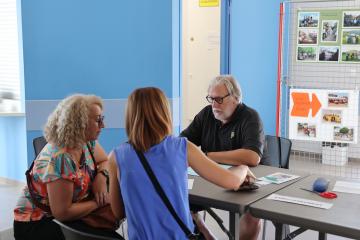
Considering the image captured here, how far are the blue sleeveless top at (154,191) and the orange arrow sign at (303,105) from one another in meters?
2.67

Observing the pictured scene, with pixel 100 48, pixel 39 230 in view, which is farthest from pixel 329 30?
pixel 39 230

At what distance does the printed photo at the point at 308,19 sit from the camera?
4051mm

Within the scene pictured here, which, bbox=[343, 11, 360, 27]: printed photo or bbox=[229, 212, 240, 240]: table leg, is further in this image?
bbox=[343, 11, 360, 27]: printed photo

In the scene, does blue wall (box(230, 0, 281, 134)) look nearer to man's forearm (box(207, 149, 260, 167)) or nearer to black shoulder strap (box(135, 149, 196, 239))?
man's forearm (box(207, 149, 260, 167))

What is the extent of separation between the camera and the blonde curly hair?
2027 millimetres

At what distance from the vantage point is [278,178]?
239 centimetres

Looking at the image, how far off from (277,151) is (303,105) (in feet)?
3.98

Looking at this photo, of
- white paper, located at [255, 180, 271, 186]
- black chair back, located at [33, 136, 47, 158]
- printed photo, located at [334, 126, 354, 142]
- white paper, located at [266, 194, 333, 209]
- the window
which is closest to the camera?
white paper, located at [266, 194, 333, 209]

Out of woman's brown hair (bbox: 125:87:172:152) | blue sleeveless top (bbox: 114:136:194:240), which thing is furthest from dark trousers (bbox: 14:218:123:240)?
woman's brown hair (bbox: 125:87:172:152)

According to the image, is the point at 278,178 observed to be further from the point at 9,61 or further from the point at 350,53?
the point at 9,61

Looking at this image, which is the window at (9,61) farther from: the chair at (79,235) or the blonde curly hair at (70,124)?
the chair at (79,235)

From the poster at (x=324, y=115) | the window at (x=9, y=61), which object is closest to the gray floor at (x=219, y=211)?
the poster at (x=324, y=115)

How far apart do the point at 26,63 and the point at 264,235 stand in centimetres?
254

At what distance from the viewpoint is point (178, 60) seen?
3.81 metres
